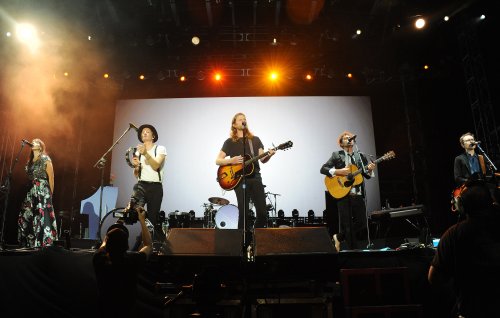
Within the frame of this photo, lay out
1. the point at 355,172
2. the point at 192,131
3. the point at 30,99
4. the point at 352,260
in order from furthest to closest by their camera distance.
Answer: the point at 192,131 → the point at 30,99 → the point at 355,172 → the point at 352,260

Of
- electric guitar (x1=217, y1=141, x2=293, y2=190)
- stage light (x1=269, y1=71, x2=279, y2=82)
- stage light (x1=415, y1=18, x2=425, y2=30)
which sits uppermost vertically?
stage light (x1=415, y1=18, x2=425, y2=30)

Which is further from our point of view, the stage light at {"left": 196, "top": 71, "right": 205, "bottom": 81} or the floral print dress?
the stage light at {"left": 196, "top": 71, "right": 205, "bottom": 81}

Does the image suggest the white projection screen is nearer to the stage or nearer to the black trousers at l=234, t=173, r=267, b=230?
the black trousers at l=234, t=173, r=267, b=230

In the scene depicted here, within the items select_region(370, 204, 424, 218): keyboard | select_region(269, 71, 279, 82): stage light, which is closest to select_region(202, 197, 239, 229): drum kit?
select_region(370, 204, 424, 218): keyboard

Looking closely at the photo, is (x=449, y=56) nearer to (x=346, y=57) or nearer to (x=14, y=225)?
(x=346, y=57)

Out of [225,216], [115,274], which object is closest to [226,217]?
[225,216]

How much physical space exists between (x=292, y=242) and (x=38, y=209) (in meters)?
5.68

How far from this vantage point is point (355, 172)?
7285mm

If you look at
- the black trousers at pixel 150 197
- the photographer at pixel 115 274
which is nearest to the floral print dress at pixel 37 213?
the black trousers at pixel 150 197

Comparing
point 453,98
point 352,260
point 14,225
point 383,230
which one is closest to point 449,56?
point 453,98

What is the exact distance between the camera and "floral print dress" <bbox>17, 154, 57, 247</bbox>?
7.66 metres

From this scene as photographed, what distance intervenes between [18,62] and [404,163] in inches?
459

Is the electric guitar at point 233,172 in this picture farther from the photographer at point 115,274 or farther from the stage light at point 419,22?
the stage light at point 419,22

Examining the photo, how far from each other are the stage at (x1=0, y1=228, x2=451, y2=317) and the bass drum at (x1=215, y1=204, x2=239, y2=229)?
15.3 feet
